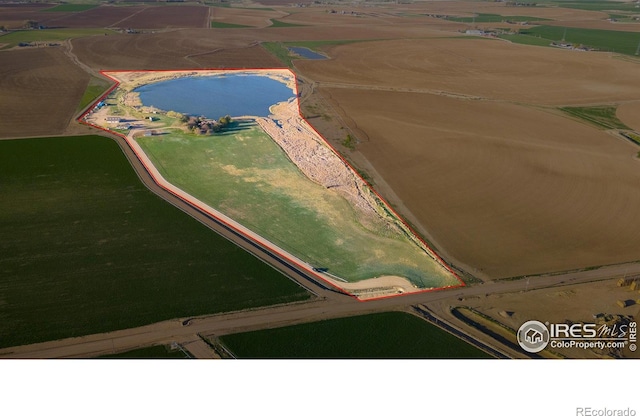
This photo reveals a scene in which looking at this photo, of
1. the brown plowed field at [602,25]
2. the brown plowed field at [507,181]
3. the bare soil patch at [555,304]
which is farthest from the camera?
the brown plowed field at [602,25]

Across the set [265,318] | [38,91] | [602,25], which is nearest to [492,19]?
[602,25]

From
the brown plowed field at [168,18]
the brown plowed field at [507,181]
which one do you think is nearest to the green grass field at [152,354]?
the brown plowed field at [507,181]

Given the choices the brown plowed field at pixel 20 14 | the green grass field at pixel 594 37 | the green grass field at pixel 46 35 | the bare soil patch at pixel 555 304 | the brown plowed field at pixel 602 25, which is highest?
the brown plowed field at pixel 602 25

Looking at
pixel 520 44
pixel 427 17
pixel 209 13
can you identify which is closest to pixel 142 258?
pixel 520 44

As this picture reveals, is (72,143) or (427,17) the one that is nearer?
(72,143)

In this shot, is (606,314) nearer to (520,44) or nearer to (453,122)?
(453,122)

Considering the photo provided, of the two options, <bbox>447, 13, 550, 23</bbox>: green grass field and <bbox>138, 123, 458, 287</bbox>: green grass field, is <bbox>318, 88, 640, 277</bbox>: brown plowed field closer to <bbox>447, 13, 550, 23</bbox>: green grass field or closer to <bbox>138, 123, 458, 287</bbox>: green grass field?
<bbox>138, 123, 458, 287</bbox>: green grass field

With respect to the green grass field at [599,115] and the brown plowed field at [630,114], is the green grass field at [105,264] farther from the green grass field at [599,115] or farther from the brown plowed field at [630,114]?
the brown plowed field at [630,114]
